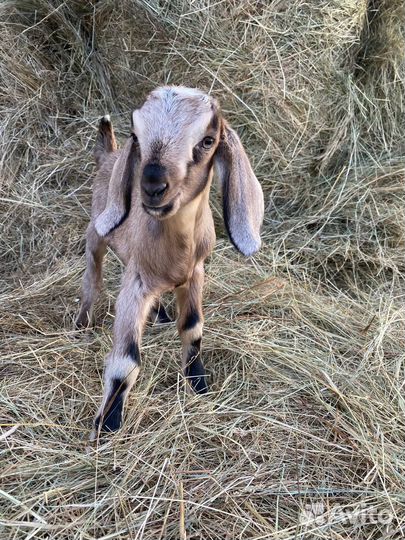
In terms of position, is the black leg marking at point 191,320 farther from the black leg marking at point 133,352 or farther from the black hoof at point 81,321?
the black hoof at point 81,321

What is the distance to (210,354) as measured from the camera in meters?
2.90

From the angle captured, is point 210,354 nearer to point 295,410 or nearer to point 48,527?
point 295,410

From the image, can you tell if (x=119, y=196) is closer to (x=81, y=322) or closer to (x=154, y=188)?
(x=154, y=188)

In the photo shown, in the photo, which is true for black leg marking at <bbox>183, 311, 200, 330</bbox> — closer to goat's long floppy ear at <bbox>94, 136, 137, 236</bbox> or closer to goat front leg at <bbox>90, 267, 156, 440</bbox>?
goat front leg at <bbox>90, 267, 156, 440</bbox>

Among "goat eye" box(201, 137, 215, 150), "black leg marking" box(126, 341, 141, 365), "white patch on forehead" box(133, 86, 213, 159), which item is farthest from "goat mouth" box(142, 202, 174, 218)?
"black leg marking" box(126, 341, 141, 365)

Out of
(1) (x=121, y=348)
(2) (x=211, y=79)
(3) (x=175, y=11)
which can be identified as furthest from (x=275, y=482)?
(3) (x=175, y=11)

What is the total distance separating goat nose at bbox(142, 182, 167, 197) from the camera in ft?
6.33

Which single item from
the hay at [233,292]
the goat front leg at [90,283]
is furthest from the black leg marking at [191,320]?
the goat front leg at [90,283]

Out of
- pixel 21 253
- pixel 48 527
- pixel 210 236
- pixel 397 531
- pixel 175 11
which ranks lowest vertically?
pixel 21 253

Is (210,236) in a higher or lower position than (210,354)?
higher

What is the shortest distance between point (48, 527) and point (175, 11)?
296 cm

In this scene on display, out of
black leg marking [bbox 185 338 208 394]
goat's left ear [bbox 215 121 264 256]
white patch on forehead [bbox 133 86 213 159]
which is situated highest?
white patch on forehead [bbox 133 86 213 159]

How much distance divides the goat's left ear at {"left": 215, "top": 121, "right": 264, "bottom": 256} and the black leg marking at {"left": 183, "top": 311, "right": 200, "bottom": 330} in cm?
49

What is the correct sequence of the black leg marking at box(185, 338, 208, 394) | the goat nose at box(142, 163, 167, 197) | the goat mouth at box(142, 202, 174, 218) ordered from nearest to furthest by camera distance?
1. the goat nose at box(142, 163, 167, 197)
2. the goat mouth at box(142, 202, 174, 218)
3. the black leg marking at box(185, 338, 208, 394)
